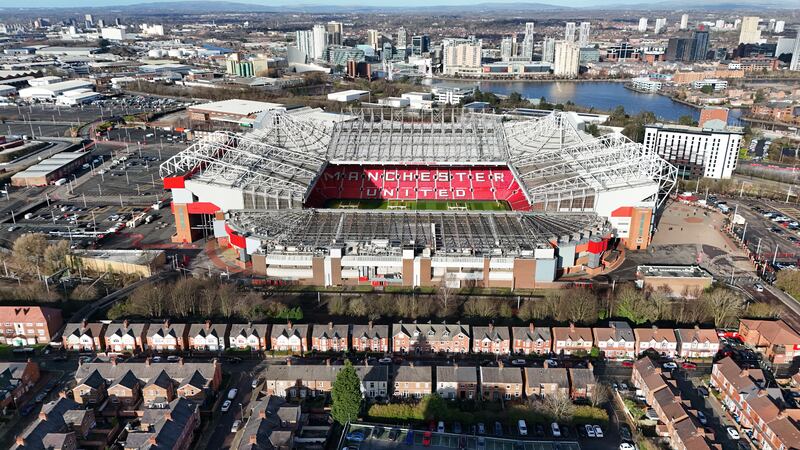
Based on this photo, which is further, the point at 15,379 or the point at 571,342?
the point at 571,342

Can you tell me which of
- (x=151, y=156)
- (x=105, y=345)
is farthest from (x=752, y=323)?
(x=151, y=156)

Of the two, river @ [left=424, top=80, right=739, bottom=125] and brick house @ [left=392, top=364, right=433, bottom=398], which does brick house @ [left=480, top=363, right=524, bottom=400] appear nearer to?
brick house @ [left=392, top=364, right=433, bottom=398]

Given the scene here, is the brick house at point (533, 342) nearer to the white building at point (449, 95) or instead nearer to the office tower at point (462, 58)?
the white building at point (449, 95)

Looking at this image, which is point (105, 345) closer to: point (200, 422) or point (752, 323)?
point (200, 422)

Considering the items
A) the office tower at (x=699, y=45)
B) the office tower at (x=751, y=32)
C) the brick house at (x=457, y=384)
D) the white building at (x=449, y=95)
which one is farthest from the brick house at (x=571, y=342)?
the office tower at (x=751, y=32)

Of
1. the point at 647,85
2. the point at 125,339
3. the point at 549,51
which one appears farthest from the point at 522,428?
the point at 549,51

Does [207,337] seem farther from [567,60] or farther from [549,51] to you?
[549,51]

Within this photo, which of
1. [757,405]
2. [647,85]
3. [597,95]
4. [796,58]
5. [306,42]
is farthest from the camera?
[306,42]
